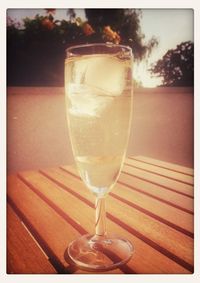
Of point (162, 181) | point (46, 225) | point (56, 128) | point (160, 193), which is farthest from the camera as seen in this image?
point (56, 128)

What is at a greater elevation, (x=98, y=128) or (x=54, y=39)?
(x=54, y=39)

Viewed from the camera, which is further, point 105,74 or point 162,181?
point 162,181

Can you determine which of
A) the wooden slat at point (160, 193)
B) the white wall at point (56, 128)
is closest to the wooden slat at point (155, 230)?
the wooden slat at point (160, 193)

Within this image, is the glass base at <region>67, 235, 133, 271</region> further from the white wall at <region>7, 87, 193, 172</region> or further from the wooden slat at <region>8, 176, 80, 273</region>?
the white wall at <region>7, 87, 193, 172</region>

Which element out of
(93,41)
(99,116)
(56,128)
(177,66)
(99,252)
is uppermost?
(93,41)

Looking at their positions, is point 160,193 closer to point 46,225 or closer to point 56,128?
point 46,225

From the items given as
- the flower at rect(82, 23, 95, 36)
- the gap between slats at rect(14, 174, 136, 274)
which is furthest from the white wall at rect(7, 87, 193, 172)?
the gap between slats at rect(14, 174, 136, 274)

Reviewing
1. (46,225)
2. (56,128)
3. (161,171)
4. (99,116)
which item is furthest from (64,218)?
(56,128)
